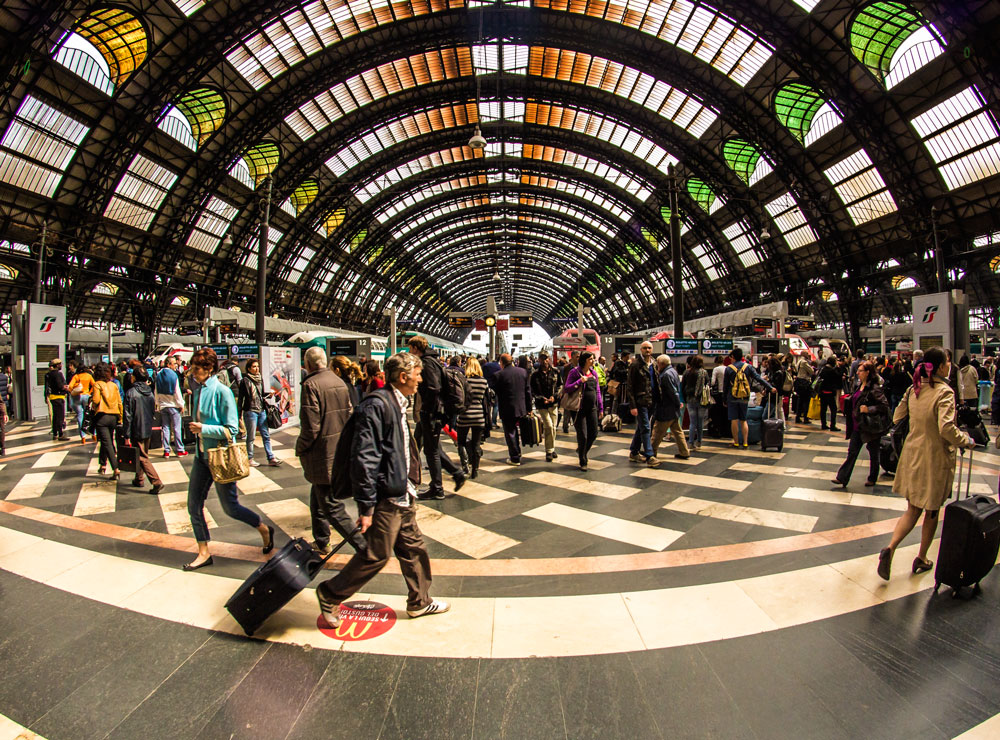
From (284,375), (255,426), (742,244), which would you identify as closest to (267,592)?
(255,426)

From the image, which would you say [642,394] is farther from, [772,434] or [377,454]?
[377,454]

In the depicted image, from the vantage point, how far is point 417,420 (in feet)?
18.9

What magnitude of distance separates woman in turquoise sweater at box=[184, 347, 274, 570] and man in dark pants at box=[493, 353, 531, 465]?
13.8 ft

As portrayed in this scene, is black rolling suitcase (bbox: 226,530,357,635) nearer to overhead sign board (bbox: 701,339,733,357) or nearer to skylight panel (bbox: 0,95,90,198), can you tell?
overhead sign board (bbox: 701,339,733,357)

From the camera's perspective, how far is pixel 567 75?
25.2 m

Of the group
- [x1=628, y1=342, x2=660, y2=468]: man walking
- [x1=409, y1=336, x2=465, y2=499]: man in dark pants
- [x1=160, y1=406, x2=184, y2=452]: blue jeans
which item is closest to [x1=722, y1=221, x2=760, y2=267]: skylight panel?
[x1=628, y1=342, x2=660, y2=468]: man walking

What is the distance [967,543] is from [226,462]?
536cm

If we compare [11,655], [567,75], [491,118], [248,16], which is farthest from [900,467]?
[491,118]

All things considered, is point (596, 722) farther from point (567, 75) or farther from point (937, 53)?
point (567, 75)

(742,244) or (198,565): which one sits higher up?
(742,244)

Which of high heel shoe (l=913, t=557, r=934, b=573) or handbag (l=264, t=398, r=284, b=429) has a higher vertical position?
handbag (l=264, t=398, r=284, b=429)

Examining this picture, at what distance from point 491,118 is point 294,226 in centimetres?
1616

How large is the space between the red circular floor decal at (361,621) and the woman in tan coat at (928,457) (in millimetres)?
3623

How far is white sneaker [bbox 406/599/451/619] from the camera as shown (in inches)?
113
